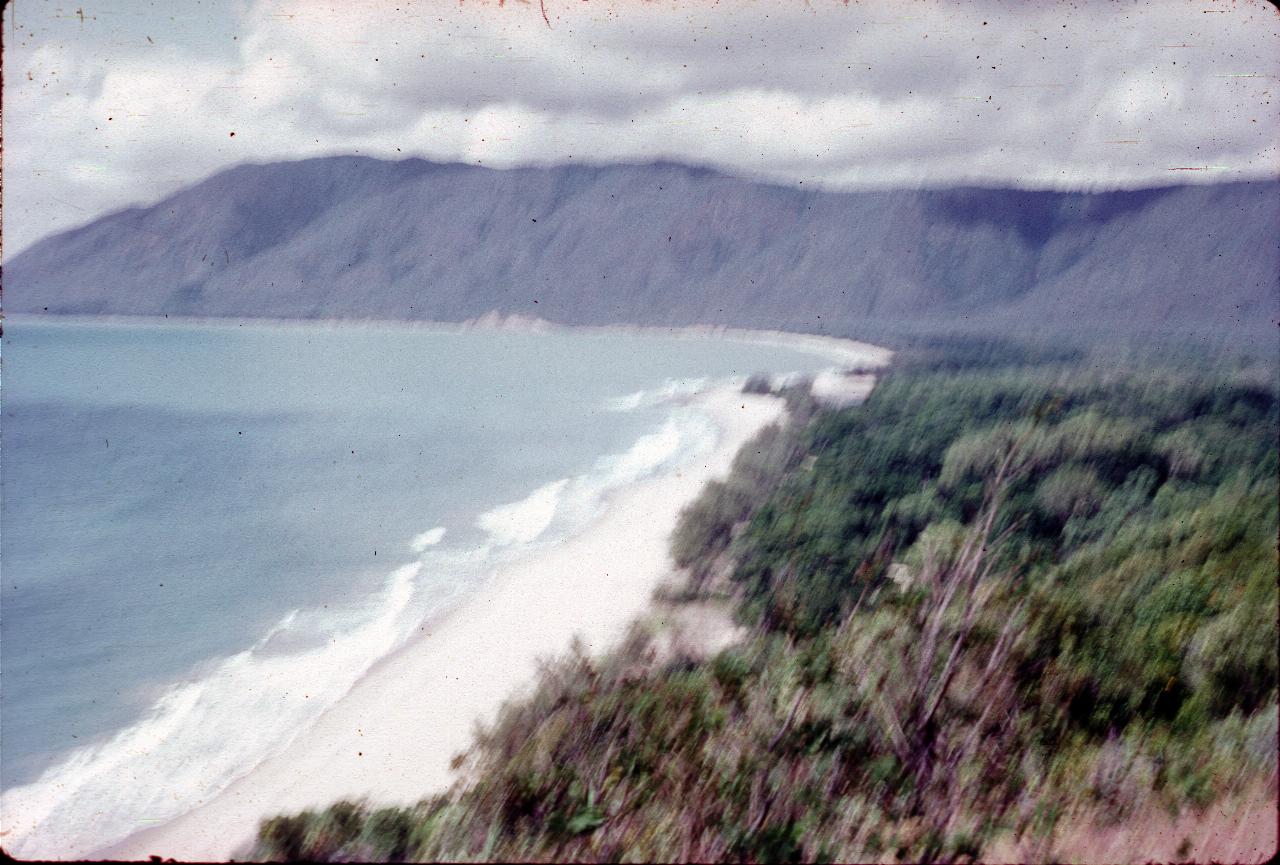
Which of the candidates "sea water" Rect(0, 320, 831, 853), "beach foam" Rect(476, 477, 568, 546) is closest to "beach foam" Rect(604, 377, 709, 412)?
"sea water" Rect(0, 320, 831, 853)

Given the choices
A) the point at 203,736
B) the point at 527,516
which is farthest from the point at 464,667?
the point at 527,516

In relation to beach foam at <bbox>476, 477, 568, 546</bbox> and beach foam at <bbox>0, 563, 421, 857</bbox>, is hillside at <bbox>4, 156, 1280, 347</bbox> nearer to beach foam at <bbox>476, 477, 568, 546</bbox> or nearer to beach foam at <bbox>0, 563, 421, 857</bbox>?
beach foam at <bbox>476, 477, 568, 546</bbox>

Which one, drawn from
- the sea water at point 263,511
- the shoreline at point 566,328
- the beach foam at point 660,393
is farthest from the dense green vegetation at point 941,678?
the sea water at point 263,511

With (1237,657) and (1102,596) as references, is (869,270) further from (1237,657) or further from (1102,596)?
(1237,657)

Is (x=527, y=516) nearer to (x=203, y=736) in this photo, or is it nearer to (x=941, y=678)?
(x=203, y=736)

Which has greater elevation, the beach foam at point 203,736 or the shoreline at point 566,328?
the shoreline at point 566,328

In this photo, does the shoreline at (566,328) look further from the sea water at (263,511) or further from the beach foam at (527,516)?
the beach foam at (527,516)
